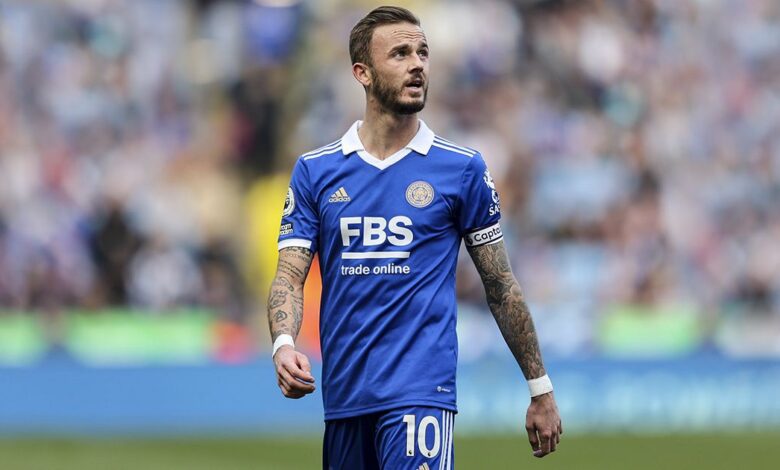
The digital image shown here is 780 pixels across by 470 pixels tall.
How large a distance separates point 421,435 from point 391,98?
4.41 ft

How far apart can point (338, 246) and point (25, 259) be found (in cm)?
1046

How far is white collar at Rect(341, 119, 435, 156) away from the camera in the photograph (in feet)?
20.5

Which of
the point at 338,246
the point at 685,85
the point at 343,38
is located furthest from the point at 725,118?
the point at 338,246

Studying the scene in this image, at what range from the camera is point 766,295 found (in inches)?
740

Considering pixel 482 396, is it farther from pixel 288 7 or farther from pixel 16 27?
pixel 16 27

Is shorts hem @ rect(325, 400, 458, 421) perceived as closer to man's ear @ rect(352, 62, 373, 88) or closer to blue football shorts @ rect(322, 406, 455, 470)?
blue football shorts @ rect(322, 406, 455, 470)

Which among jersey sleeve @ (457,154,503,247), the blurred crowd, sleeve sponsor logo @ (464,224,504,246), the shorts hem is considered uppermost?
the blurred crowd

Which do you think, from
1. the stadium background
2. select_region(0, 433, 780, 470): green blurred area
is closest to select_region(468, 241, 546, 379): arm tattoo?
select_region(0, 433, 780, 470): green blurred area

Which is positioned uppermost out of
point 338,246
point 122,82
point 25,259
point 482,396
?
point 122,82

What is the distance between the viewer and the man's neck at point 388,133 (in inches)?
246

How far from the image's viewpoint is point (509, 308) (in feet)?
20.4

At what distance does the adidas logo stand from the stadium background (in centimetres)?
759

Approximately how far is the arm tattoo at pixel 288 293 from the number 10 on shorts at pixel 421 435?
0.58 metres

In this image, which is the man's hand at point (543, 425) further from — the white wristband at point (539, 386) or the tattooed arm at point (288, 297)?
the tattooed arm at point (288, 297)
